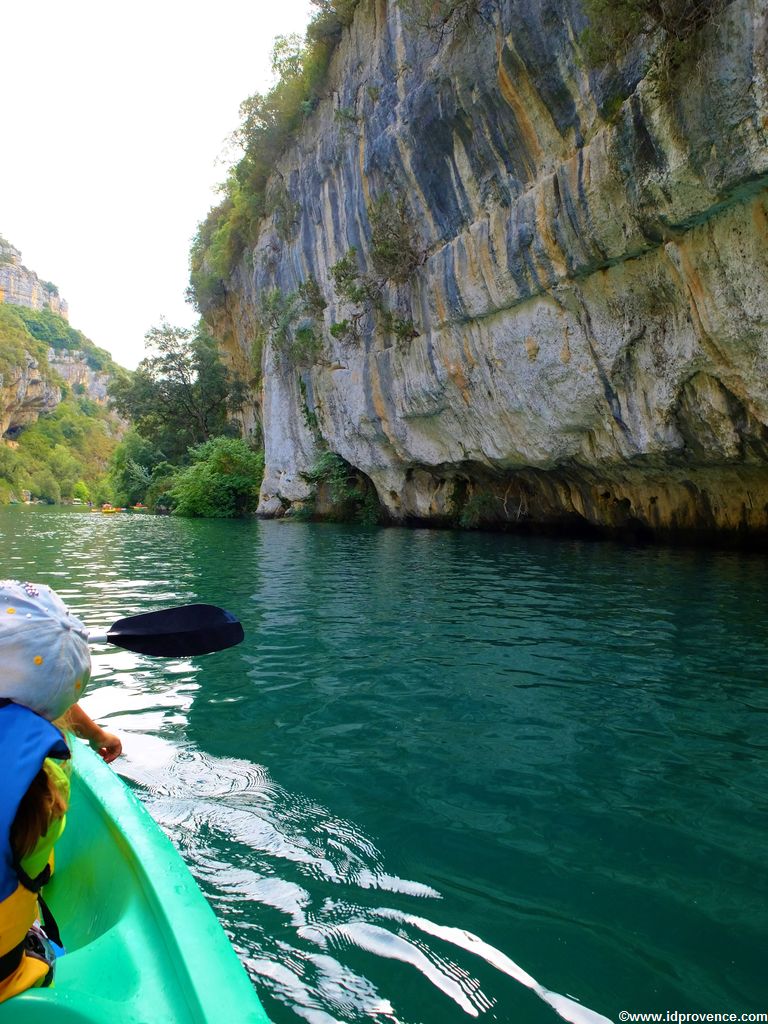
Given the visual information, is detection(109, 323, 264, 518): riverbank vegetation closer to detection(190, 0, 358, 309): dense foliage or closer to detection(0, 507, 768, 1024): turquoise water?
detection(190, 0, 358, 309): dense foliage

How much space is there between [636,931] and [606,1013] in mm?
391

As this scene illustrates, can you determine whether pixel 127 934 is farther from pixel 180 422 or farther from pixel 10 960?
pixel 180 422

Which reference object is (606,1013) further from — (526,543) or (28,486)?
(28,486)

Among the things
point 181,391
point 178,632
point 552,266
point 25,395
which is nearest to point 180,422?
point 181,391

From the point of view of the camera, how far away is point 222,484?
1254 inches

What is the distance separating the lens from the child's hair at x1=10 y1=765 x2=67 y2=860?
1.26 metres

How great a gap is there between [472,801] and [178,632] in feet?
5.03

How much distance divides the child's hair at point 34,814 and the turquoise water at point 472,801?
101 cm

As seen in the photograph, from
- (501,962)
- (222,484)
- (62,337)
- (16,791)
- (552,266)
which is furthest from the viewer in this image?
(62,337)

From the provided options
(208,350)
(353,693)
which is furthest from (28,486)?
(353,693)

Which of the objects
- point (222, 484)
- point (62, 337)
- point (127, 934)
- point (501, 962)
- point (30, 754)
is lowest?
point (501, 962)

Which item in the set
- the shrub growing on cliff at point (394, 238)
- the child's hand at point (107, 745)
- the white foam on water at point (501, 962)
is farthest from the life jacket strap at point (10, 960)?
the shrub growing on cliff at point (394, 238)

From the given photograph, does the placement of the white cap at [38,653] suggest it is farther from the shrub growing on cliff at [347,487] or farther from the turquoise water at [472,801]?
the shrub growing on cliff at [347,487]

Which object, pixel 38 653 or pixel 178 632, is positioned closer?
pixel 38 653
